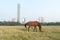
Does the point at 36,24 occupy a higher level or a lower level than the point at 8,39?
higher

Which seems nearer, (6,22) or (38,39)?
(38,39)

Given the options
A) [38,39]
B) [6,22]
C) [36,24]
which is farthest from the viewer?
[6,22]

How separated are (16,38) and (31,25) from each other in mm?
11993

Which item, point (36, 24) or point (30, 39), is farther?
point (36, 24)

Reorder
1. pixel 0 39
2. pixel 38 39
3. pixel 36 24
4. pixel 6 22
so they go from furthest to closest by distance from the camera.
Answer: pixel 6 22, pixel 36 24, pixel 38 39, pixel 0 39

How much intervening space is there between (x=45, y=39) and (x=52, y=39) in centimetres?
71

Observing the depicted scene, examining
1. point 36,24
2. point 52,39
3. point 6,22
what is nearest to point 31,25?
point 36,24

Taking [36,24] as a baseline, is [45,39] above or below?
below

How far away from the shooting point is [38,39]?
1566 cm

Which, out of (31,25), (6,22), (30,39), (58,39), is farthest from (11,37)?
(6,22)

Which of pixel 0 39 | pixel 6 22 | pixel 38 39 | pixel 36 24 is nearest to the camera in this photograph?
pixel 0 39

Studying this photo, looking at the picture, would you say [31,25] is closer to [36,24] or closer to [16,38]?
[36,24]

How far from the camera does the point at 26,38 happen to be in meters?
15.4

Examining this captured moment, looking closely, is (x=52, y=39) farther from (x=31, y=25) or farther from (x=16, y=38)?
(x=31, y=25)
